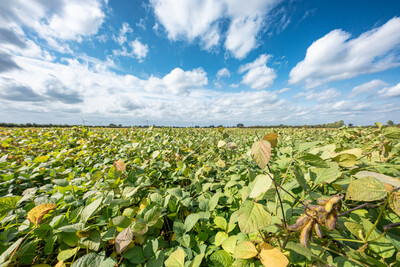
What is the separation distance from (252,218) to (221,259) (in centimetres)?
55

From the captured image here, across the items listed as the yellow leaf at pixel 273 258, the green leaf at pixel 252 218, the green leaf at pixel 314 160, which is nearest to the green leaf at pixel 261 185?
the green leaf at pixel 252 218

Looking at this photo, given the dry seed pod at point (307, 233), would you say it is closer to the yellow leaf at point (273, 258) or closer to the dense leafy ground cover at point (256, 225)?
the dense leafy ground cover at point (256, 225)

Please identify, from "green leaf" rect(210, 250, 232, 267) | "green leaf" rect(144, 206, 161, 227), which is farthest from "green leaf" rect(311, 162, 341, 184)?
"green leaf" rect(144, 206, 161, 227)

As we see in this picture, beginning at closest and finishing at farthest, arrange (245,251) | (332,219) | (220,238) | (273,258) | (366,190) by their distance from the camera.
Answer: (332,219) → (366,190) → (273,258) → (245,251) → (220,238)

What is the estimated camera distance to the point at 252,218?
72 cm

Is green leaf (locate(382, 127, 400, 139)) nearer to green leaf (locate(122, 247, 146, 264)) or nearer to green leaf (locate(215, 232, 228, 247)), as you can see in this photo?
green leaf (locate(215, 232, 228, 247))

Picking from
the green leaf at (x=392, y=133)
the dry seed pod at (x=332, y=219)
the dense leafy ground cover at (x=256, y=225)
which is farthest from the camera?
the green leaf at (x=392, y=133)

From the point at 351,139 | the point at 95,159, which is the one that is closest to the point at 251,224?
the point at 95,159

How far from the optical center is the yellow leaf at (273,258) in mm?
711

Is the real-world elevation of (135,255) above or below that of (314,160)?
below

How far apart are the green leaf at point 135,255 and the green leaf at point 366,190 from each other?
1207mm

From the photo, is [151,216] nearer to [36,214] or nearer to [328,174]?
[36,214]

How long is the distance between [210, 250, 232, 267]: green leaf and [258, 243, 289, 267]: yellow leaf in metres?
0.35

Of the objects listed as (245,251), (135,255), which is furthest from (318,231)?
(135,255)
